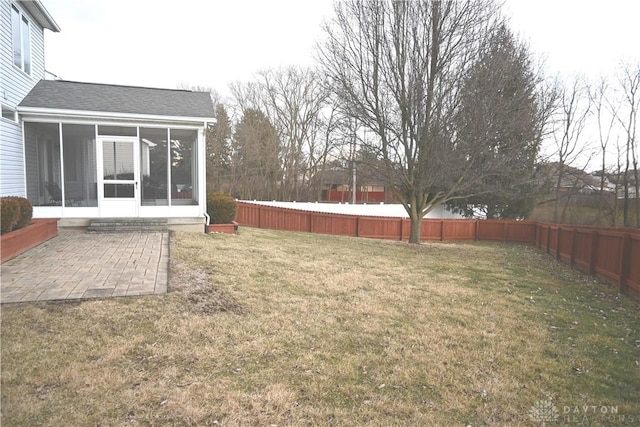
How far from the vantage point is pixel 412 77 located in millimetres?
13273

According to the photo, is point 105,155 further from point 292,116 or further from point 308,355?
point 292,116

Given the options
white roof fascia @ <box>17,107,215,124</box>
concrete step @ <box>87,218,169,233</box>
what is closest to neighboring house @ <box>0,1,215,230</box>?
white roof fascia @ <box>17,107,215,124</box>

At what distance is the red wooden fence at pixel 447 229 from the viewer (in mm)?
10195

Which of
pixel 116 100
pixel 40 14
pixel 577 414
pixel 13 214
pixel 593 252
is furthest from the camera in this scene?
pixel 40 14

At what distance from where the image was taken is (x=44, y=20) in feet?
39.1

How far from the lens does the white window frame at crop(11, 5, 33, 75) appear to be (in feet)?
33.1

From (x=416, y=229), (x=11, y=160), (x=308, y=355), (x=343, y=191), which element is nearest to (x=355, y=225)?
(x=416, y=229)

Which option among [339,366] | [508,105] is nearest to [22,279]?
[339,366]

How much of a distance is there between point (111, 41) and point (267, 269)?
51.3ft

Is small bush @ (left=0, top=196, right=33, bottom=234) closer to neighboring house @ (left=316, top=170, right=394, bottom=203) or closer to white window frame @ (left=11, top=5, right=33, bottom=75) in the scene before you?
white window frame @ (left=11, top=5, right=33, bottom=75)

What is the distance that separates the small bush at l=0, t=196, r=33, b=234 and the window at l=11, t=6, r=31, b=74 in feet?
15.3

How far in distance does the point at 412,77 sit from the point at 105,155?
9865 millimetres

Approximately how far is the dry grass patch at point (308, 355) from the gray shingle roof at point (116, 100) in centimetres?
596

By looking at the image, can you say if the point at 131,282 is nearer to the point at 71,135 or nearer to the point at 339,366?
the point at 339,366
